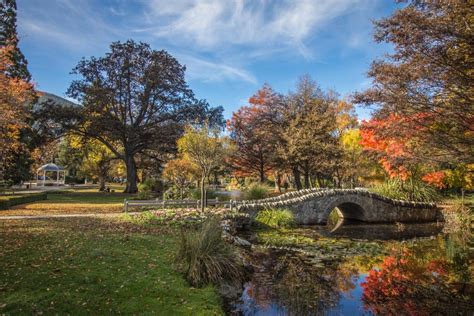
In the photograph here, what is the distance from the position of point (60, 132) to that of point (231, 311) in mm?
29311

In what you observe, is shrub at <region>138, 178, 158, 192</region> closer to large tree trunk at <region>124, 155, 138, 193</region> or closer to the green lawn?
large tree trunk at <region>124, 155, 138, 193</region>

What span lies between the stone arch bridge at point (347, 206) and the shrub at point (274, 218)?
1.13 feet

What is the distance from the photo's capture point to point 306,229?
1598cm

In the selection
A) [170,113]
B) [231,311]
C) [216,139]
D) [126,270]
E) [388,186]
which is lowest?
[231,311]

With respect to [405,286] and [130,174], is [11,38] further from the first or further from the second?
[405,286]

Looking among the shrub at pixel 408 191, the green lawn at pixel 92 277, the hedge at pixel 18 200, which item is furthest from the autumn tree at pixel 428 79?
the hedge at pixel 18 200

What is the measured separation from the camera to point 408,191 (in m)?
21.6

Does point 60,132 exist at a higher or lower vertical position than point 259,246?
higher

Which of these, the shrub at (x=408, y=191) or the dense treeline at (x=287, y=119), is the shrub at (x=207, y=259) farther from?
the shrub at (x=408, y=191)

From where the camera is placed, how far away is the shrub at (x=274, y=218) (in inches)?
634

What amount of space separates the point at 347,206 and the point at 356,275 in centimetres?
1305

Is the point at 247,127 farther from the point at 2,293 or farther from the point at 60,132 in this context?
the point at 2,293

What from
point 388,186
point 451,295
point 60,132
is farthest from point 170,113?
point 451,295

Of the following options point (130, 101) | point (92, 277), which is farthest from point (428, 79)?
point (130, 101)
